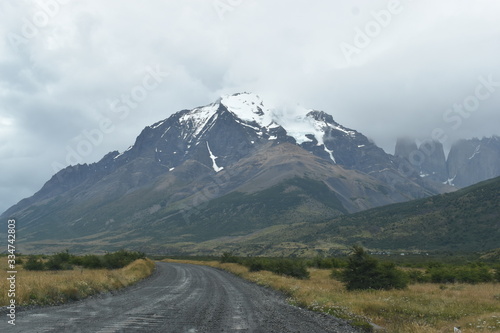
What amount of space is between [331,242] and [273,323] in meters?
155

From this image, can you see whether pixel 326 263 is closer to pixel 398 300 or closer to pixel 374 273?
pixel 374 273

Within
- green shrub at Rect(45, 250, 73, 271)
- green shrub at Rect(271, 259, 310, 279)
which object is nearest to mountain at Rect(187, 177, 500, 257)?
green shrub at Rect(271, 259, 310, 279)

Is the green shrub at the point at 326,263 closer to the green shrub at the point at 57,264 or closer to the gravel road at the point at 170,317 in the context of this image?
the green shrub at the point at 57,264

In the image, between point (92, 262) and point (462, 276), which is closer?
point (462, 276)

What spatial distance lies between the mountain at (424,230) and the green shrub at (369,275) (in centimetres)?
10572

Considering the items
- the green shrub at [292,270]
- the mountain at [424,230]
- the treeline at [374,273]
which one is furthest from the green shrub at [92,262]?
the mountain at [424,230]

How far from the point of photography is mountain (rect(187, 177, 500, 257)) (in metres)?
132

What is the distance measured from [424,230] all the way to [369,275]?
446ft

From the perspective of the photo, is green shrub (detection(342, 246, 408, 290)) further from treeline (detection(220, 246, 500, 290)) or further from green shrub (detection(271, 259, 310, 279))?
green shrub (detection(271, 259, 310, 279))

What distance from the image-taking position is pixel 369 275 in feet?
98.7

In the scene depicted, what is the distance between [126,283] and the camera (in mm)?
32531

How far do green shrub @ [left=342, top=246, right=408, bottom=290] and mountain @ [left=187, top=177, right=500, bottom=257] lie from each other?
105717mm

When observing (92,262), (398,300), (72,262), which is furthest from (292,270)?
(72,262)

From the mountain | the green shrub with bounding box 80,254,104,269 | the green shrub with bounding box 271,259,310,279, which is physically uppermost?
the green shrub with bounding box 80,254,104,269
